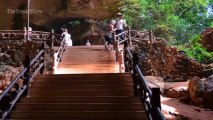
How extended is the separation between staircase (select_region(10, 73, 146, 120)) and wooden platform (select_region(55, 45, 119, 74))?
388 cm

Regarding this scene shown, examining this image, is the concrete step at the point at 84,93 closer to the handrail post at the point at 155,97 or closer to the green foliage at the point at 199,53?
the handrail post at the point at 155,97

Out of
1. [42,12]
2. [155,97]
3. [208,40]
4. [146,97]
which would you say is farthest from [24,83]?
[42,12]

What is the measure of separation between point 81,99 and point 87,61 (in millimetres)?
7120

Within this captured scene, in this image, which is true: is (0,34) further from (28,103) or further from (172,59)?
(28,103)

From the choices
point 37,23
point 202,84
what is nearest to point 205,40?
point 202,84

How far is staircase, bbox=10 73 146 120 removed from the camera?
7.27 m

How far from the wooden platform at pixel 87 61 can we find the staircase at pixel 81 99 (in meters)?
3.88

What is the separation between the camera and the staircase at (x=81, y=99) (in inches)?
→ 286

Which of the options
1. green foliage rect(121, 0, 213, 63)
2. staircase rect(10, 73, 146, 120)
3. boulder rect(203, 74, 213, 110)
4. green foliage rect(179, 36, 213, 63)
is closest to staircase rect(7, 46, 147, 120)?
staircase rect(10, 73, 146, 120)

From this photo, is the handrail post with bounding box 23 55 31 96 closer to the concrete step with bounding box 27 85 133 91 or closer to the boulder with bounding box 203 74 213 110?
the concrete step with bounding box 27 85 133 91

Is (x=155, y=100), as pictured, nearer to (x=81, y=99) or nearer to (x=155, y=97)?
(x=155, y=97)

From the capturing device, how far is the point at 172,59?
20.8 m

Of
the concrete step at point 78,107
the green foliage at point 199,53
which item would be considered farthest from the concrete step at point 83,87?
the green foliage at point 199,53

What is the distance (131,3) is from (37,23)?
917cm
